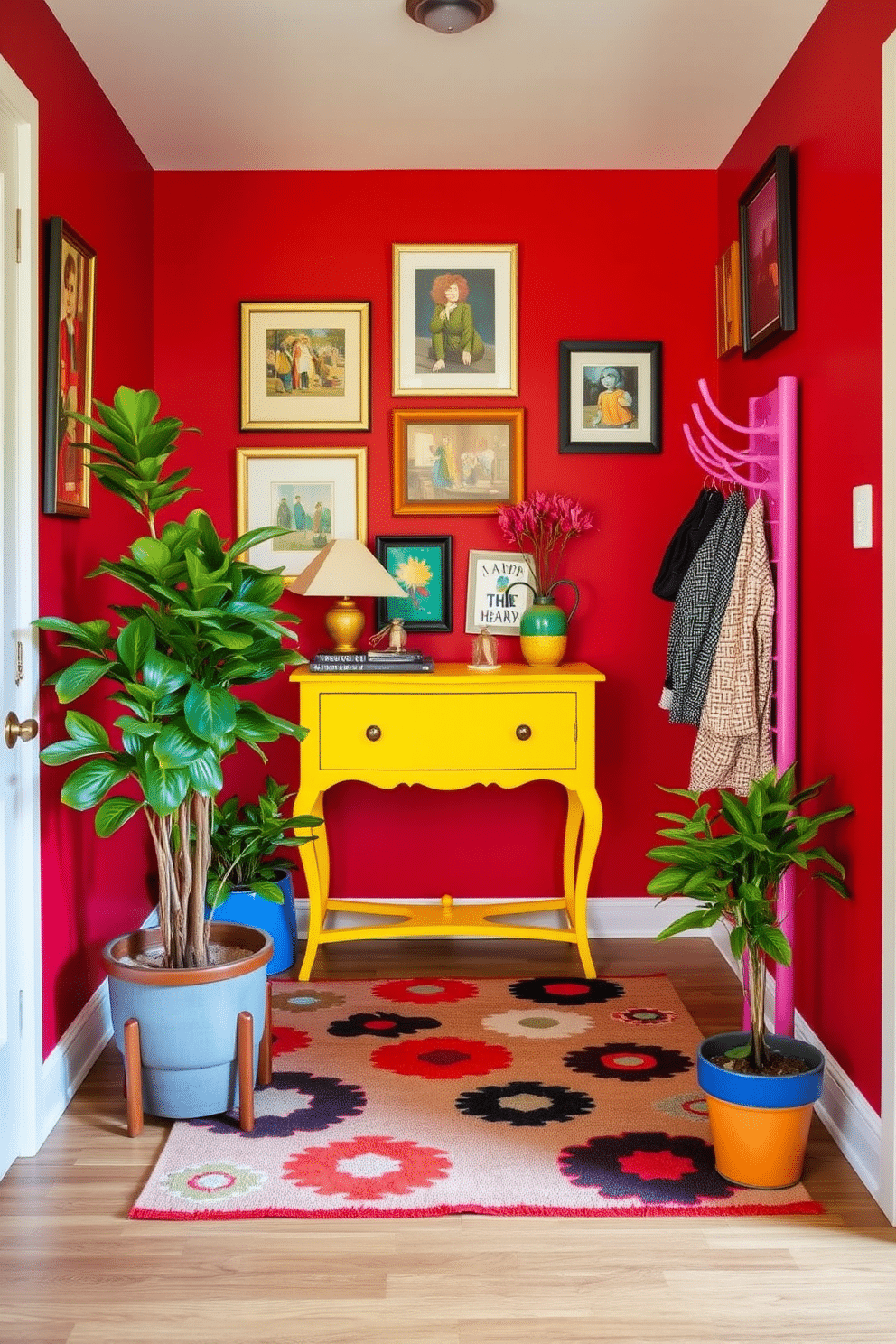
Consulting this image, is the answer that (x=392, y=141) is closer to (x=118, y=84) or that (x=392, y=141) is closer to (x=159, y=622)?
(x=118, y=84)

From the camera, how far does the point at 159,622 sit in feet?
8.71

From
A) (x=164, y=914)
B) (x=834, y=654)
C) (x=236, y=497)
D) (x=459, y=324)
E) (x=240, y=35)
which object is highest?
(x=240, y=35)

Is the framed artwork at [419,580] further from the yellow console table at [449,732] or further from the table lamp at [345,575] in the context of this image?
the yellow console table at [449,732]

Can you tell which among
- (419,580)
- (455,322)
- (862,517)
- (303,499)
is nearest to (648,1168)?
(862,517)

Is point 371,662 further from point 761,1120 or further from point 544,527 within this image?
point 761,1120

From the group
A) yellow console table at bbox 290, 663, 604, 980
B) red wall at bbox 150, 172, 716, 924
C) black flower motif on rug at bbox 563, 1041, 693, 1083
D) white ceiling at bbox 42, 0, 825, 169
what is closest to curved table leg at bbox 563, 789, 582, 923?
red wall at bbox 150, 172, 716, 924

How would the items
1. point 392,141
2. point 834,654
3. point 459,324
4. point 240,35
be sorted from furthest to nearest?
point 459,324, point 392,141, point 240,35, point 834,654

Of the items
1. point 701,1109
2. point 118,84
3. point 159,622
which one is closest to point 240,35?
point 118,84

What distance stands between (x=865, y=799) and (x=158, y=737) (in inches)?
57.3

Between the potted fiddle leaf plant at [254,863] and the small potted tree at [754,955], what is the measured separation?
1301mm

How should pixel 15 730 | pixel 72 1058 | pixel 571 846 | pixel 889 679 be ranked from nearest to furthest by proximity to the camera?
pixel 889 679 → pixel 15 730 → pixel 72 1058 → pixel 571 846

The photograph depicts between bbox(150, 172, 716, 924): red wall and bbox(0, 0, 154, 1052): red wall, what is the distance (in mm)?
243

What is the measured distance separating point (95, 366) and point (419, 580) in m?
1.28

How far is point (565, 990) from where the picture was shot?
11.8 feet
